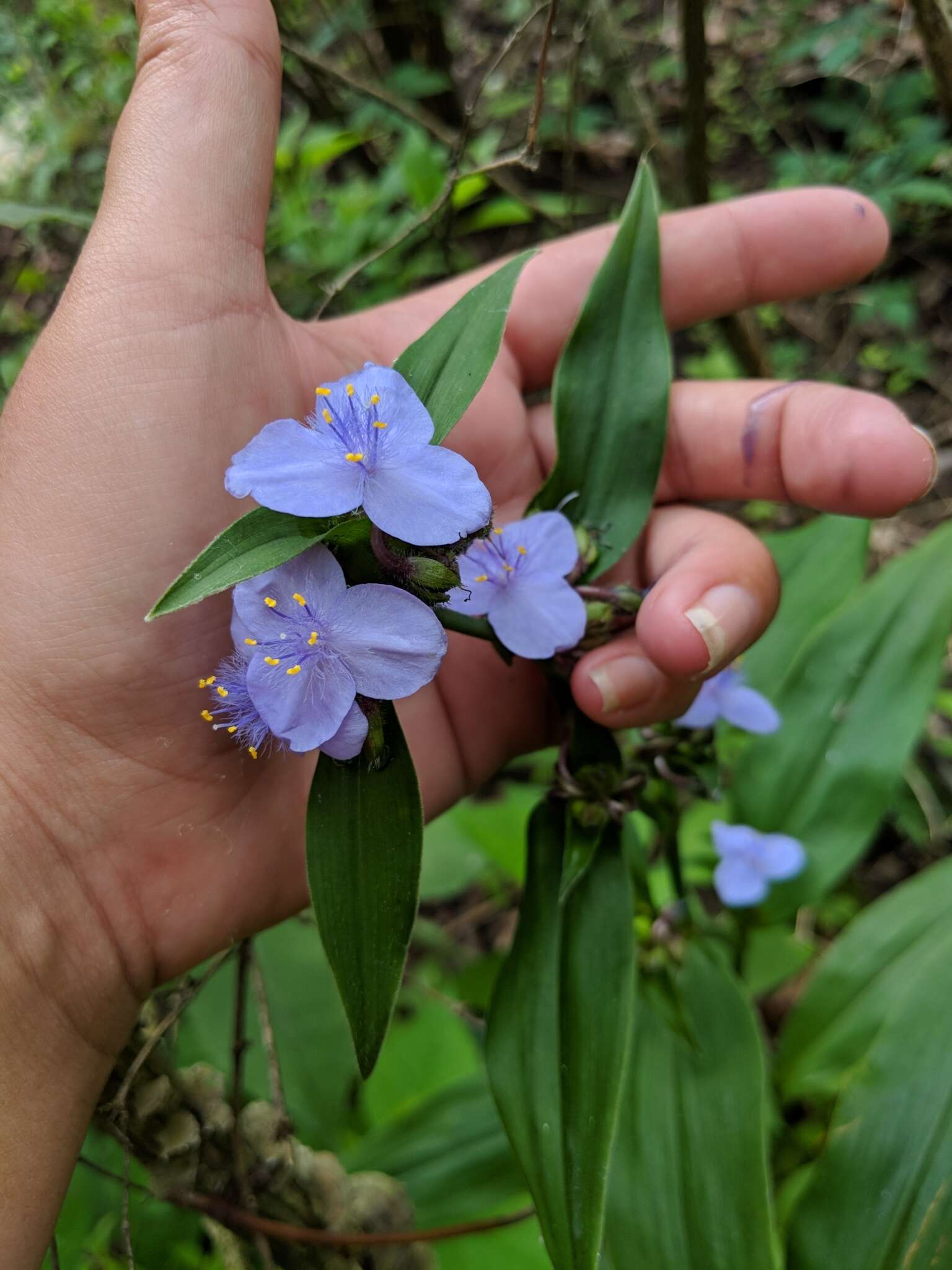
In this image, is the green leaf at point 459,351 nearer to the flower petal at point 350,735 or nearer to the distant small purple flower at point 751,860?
the flower petal at point 350,735

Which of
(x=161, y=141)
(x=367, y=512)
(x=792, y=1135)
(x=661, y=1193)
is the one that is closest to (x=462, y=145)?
(x=161, y=141)

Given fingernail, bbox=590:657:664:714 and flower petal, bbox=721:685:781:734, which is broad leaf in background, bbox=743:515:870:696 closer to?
flower petal, bbox=721:685:781:734

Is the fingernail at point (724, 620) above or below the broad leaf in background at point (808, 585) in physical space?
above

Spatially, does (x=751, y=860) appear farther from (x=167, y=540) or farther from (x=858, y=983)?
(x=167, y=540)

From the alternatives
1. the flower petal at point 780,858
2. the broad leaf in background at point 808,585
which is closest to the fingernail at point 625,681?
the flower petal at point 780,858

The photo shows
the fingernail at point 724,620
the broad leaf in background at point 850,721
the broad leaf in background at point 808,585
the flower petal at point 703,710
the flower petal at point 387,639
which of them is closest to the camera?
the flower petal at point 387,639

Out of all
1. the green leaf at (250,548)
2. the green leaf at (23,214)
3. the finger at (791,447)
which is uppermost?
the green leaf at (23,214)

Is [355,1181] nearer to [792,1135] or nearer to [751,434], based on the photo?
[792,1135]
